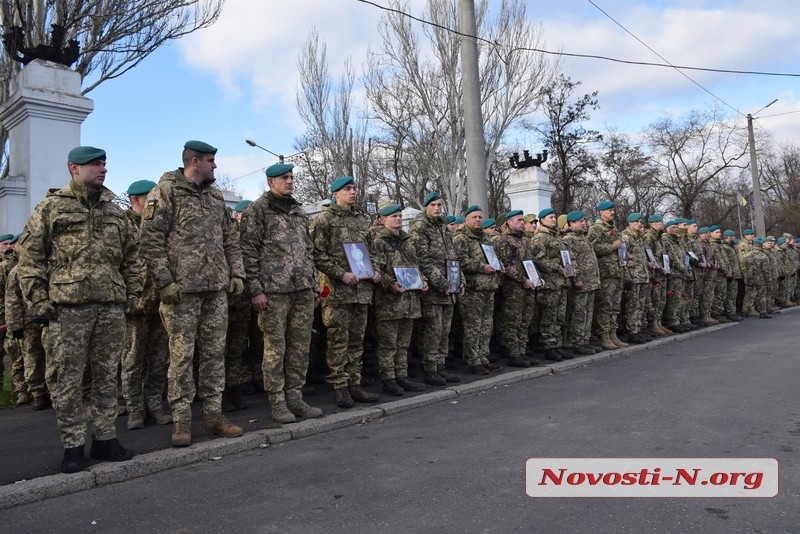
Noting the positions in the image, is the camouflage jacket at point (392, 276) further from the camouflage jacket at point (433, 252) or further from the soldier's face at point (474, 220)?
the soldier's face at point (474, 220)

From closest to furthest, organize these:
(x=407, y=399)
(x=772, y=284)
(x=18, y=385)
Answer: (x=407, y=399), (x=18, y=385), (x=772, y=284)

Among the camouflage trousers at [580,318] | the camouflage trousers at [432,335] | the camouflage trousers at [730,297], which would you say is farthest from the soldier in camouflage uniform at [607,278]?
the camouflage trousers at [730,297]

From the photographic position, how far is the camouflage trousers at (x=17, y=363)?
7621 mm

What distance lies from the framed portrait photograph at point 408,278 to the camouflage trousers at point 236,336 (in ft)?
5.53

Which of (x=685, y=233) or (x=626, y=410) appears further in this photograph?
(x=685, y=233)

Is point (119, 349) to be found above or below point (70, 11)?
below

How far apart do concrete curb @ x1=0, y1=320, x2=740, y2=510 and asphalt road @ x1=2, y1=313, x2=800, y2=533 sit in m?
0.10

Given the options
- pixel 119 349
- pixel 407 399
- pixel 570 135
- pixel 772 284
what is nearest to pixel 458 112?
pixel 570 135

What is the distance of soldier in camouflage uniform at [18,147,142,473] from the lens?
4.38 m

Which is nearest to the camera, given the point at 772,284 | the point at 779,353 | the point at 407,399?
the point at 407,399

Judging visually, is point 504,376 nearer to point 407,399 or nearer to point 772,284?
point 407,399

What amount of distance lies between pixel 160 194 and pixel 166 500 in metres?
2.39

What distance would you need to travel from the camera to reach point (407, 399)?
6.53 m

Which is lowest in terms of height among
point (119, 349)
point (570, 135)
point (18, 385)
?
point (18, 385)
